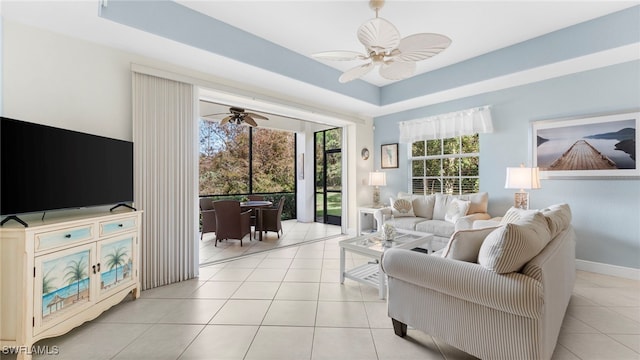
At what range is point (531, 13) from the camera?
269cm

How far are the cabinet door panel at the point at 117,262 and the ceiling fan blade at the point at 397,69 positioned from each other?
295 centimetres

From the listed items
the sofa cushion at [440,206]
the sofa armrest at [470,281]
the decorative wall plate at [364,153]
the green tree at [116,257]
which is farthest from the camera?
the decorative wall plate at [364,153]

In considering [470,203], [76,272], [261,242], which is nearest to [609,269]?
[470,203]

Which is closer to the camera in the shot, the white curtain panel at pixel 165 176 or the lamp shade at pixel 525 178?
the white curtain panel at pixel 165 176

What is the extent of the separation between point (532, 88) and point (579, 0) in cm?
134

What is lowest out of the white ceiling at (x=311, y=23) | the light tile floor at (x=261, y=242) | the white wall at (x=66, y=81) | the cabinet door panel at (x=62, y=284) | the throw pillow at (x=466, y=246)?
the light tile floor at (x=261, y=242)

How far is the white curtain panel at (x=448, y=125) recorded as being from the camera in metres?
4.05

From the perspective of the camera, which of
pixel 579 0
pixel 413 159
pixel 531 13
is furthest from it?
pixel 413 159

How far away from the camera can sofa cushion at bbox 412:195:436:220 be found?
436 centimetres

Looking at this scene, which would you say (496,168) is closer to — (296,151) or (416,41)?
(416,41)

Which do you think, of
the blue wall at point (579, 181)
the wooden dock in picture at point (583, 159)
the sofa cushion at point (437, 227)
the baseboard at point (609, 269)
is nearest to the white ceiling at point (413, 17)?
the blue wall at point (579, 181)

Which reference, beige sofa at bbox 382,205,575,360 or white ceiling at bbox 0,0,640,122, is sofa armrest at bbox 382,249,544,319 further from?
white ceiling at bbox 0,0,640,122

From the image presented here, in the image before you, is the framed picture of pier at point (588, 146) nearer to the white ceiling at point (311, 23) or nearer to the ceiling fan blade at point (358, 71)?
the white ceiling at point (311, 23)

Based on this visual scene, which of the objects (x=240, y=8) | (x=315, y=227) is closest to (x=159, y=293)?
(x=240, y=8)
